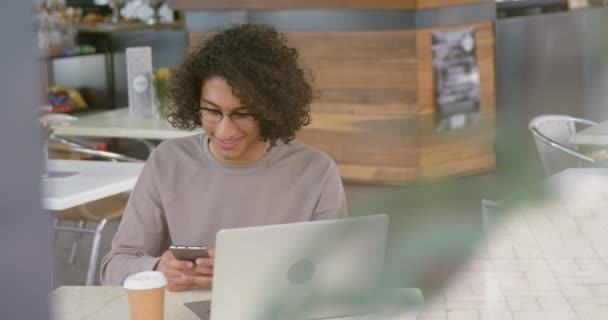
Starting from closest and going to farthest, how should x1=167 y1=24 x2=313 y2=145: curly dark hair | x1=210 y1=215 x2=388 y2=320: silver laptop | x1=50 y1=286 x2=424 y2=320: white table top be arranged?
x1=210 y1=215 x2=388 y2=320: silver laptop, x1=50 y1=286 x2=424 y2=320: white table top, x1=167 y1=24 x2=313 y2=145: curly dark hair

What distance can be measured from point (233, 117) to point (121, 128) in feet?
8.70

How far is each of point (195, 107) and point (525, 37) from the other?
5.21 metres

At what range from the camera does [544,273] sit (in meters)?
0.40

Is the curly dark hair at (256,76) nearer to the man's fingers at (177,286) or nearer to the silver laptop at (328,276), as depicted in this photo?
the man's fingers at (177,286)

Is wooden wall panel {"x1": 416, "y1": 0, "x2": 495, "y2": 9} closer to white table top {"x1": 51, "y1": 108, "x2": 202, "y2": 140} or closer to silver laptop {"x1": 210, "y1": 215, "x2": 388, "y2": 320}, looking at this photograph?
white table top {"x1": 51, "y1": 108, "x2": 202, "y2": 140}

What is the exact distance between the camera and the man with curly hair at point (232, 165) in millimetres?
2195

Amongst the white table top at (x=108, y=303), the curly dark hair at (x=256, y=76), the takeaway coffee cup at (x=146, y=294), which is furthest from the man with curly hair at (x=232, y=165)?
the takeaway coffee cup at (x=146, y=294)

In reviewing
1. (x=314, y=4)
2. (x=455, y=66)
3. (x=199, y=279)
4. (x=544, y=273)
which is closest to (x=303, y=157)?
(x=199, y=279)

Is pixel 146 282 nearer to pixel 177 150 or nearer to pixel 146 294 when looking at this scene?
pixel 146 294

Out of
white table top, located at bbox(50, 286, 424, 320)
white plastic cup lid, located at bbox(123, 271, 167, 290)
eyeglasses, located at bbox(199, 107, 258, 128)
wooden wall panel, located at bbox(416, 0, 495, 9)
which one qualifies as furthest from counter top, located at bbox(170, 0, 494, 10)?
white plastic cup lid, located at bbox(123, 271, 167, 290)

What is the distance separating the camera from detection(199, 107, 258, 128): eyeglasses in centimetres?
223

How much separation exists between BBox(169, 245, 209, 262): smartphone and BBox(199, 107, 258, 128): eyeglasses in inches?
17.4

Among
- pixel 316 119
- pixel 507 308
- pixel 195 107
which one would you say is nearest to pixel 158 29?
pixel 316 119

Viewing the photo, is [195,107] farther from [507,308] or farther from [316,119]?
[316,119]
